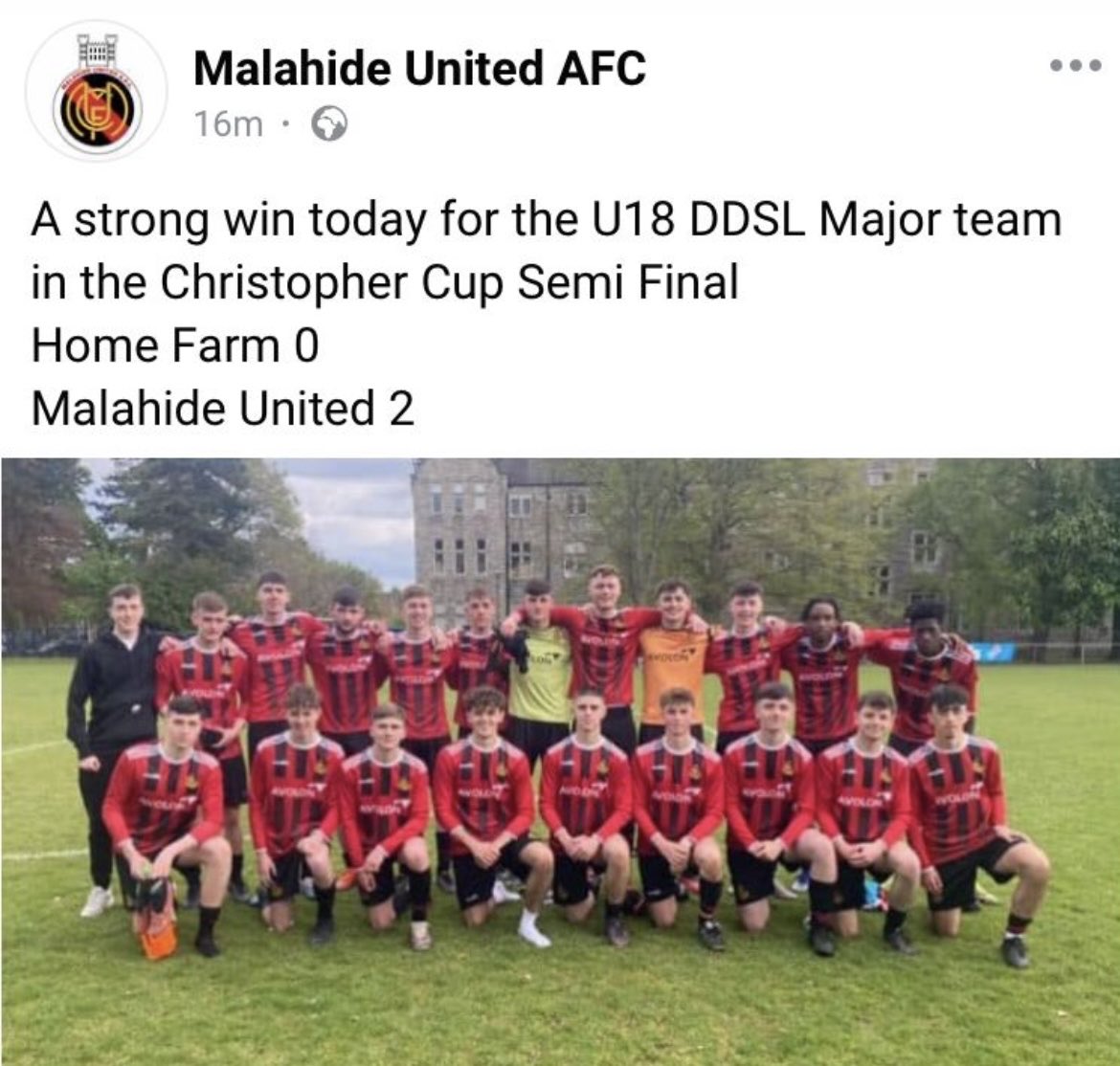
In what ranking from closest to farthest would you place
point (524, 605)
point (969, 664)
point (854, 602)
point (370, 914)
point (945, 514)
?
point (370, 914) → point (969, 664) → point (524, 605) → point (854, 602) → point (945, 514)

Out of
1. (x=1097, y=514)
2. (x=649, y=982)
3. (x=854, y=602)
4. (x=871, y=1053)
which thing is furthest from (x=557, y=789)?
(x=1097, y=514)

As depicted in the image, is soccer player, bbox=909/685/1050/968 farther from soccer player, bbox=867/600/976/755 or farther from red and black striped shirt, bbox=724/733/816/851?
red and black striped shirt, bbox=724/733/816/851

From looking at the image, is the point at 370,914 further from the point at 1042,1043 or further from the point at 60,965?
the point at 1042,1043

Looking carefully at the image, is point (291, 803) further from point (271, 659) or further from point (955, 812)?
point (955, 812)

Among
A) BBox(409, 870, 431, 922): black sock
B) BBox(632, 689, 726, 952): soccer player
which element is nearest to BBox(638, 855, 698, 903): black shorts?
BBox(632, 689, 726, 952): soccer player

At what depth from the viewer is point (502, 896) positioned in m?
5.28

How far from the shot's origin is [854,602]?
2667 centimetres

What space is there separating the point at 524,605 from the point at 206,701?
2031mm

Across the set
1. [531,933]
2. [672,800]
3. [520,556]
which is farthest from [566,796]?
[520,556]

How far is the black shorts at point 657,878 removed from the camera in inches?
191

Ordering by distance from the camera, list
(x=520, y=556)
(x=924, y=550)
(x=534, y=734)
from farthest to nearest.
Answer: (x=520, y=556) < (x=924, y=550) < (x=534, y=734)

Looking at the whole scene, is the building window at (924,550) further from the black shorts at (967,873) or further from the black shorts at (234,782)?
the black shorts at (234,782)

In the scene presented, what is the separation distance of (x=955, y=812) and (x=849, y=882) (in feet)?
2.22

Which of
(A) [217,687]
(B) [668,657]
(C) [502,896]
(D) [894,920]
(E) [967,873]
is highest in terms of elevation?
(B) [668,657]
